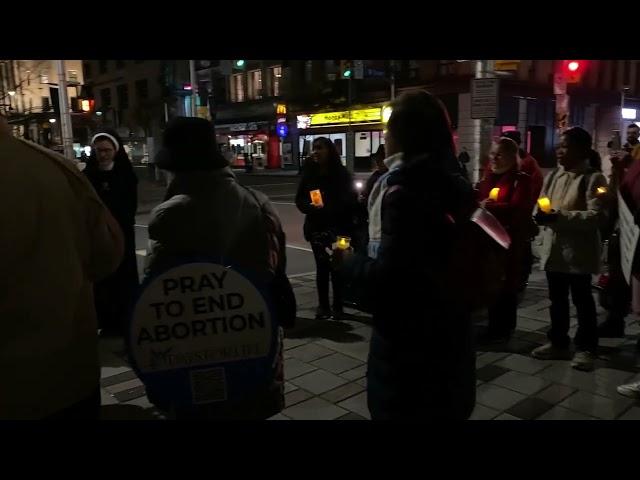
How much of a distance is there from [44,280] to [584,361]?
4046 mm

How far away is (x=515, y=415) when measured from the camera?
3531mm

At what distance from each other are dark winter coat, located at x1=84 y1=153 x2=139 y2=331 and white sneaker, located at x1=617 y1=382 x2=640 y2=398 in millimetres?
4212

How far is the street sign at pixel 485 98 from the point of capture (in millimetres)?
7066

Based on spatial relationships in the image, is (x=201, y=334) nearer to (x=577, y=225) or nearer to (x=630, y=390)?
(x=630, y=390)

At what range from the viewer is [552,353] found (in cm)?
453

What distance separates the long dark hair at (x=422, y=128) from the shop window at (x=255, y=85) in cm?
4414

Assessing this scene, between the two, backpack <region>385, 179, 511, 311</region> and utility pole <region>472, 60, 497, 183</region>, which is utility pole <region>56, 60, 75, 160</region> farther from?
backpack <region>385, 179, 511, 311</region>

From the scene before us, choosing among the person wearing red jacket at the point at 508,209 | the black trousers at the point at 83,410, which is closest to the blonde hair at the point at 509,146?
the person wearing red jacket at the point at 508,209

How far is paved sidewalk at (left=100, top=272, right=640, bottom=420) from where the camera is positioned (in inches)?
142

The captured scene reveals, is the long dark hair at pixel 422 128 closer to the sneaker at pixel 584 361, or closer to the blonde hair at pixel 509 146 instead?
the blonde hair at pixel 509 146

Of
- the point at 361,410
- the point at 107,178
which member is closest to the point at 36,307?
the point at 361,410

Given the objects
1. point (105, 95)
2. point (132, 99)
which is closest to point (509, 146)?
point (132, 99)

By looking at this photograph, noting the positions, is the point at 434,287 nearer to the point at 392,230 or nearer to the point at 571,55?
the point at 392,230

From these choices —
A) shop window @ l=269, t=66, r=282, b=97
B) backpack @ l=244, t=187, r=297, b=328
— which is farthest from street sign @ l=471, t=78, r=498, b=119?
shop window @ l=269, t=66, r=282, b=97
